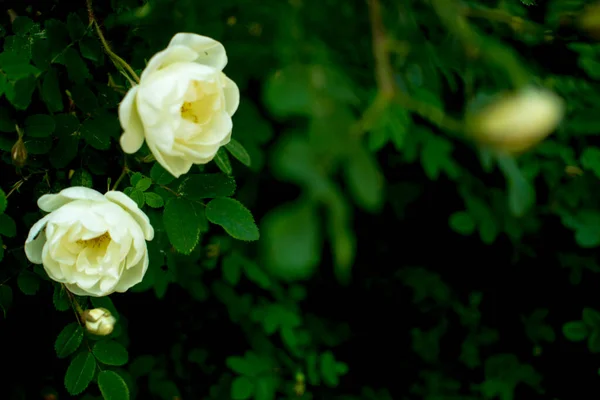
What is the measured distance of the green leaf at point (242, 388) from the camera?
1.62 metres

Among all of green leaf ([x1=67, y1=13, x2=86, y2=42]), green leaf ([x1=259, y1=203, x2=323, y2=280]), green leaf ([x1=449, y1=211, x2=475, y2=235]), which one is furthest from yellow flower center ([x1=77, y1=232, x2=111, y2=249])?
green leaf ([x1=449, y1=211, x2=475, y2=235])

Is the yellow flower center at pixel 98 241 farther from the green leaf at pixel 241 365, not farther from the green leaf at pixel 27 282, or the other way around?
the green leaf at pixel 241 365

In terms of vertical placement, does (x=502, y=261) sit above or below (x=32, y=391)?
above

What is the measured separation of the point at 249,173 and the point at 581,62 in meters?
0.89

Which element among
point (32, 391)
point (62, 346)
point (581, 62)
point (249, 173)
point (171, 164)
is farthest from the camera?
point (249, 173)

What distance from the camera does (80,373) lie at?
1050 millimetres

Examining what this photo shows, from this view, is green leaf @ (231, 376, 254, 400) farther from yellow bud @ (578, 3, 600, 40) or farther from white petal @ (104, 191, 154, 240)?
yellow bud @ (578, 3, 600, 40)

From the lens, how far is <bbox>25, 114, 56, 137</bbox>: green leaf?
98 centimetres

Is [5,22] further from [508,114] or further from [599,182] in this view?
[599,182]

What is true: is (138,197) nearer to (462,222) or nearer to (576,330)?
(462,222)

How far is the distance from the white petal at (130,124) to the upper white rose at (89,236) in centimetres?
11

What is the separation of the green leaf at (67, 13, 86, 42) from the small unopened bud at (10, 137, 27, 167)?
21 cm

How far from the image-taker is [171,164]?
0.82 meters

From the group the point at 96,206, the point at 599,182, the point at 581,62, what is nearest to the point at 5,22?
the point at 96,206
